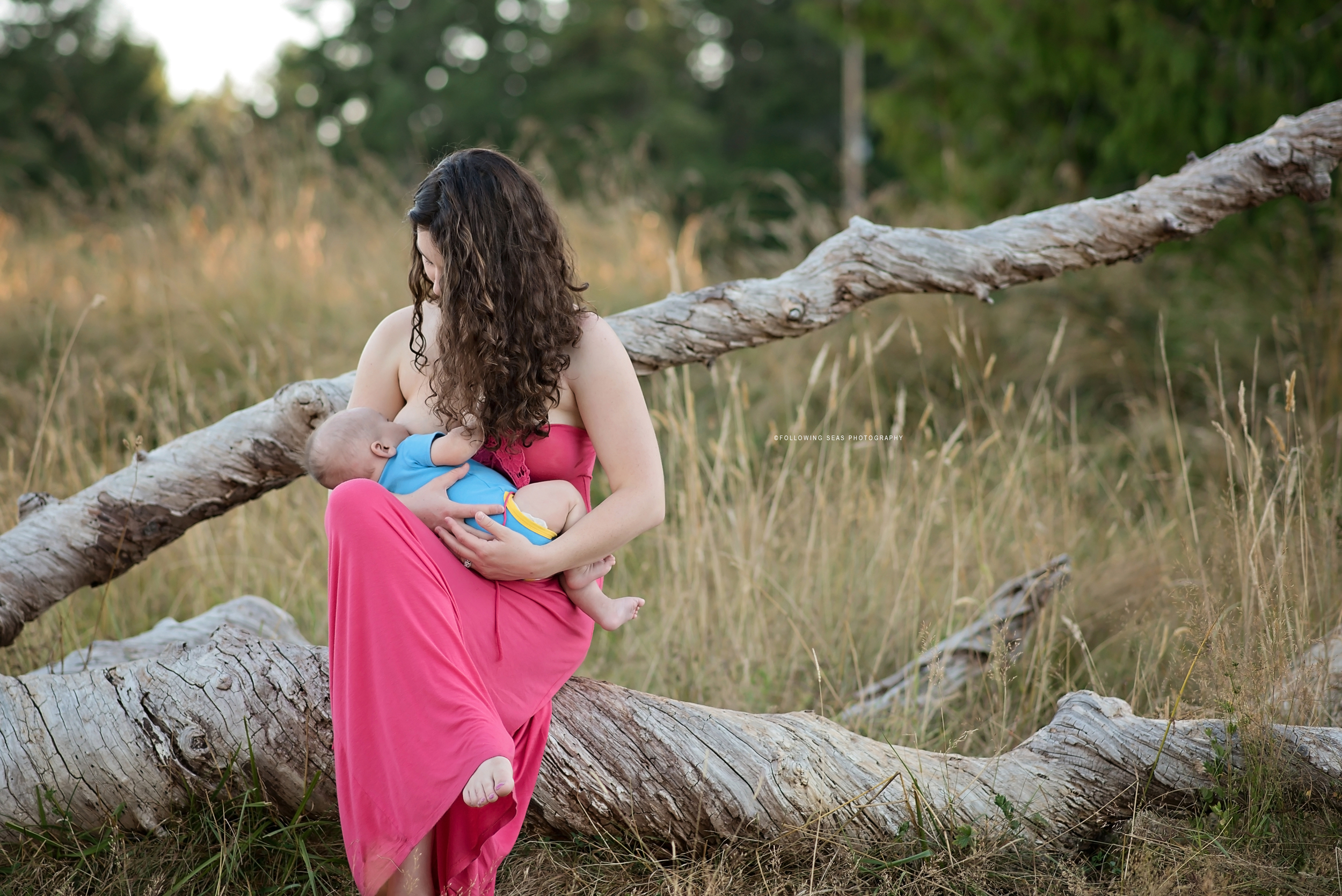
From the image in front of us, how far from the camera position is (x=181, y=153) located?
6141 mm

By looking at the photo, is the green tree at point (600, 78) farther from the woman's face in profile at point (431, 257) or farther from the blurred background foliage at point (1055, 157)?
the woman's face in profile at point (431, 257)

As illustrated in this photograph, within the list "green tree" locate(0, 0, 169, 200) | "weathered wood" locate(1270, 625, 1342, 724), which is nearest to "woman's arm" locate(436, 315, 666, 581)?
"weathered wood" locate(1270, 625, 1342, 724)

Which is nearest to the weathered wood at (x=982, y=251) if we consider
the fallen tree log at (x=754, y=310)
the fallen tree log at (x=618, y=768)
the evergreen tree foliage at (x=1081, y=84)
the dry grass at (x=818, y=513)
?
the fallen tree log at (x=754, y=310)

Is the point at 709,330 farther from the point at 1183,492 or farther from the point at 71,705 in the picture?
the point at 1183,492

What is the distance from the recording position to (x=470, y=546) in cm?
179

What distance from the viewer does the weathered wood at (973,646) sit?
262cm

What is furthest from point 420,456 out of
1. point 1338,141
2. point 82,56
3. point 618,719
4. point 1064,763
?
point 82,56

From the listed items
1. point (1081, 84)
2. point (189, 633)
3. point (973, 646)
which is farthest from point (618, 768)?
point (1081, 84)

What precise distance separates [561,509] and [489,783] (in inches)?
22.6

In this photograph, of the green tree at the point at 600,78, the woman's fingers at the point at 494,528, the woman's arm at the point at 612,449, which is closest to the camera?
the woman's fingers at the point at 494,528

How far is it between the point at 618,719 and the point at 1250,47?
14.8 feet

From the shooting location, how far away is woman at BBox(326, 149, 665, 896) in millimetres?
1653

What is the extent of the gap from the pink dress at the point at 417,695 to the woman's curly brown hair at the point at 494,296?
0.93 feet

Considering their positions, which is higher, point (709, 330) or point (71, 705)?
point (709, 330)
